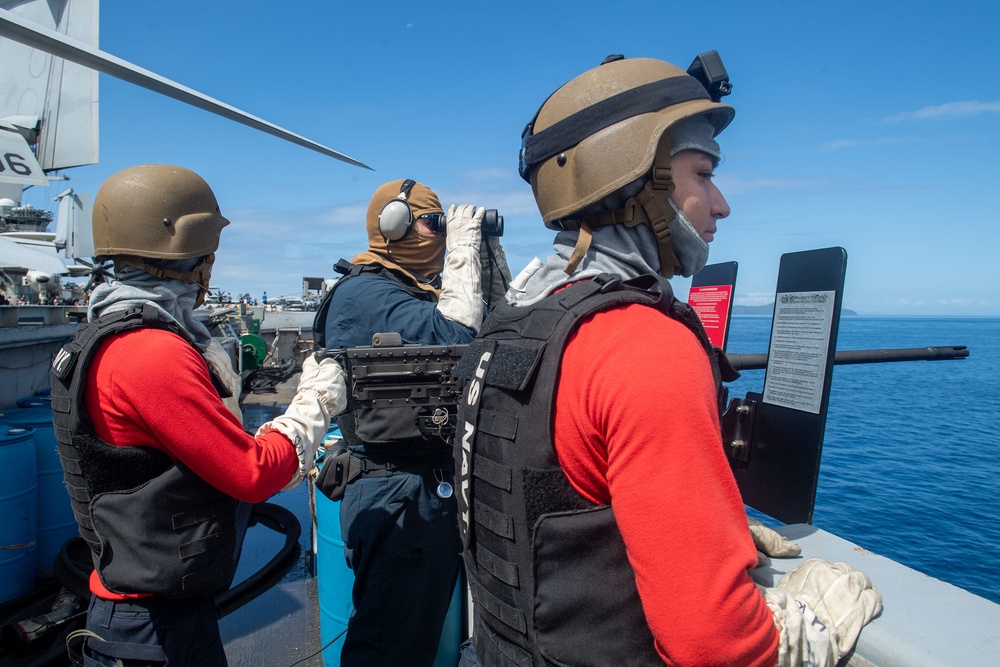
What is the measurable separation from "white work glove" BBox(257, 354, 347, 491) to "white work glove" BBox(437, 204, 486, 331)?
28.7 inches

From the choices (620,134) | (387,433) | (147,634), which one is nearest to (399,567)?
(387,433)

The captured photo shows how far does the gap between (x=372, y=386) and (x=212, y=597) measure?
3.15ft

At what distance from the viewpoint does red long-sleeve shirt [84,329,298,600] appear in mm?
1885

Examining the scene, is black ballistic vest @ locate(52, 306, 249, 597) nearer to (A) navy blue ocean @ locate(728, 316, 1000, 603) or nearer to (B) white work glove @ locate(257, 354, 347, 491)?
(B) white work glove @ locate(257, 354, 347, 491)

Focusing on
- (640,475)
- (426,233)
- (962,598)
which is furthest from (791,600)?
(426,233)

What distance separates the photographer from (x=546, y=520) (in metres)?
1.20

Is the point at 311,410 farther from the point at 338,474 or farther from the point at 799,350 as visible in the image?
the point at 799,350

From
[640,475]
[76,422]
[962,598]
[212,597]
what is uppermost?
[640,475]

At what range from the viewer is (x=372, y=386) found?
2.56 meters

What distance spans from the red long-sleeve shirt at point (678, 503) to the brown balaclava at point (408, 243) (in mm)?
2450

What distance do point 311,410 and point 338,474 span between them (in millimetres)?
628

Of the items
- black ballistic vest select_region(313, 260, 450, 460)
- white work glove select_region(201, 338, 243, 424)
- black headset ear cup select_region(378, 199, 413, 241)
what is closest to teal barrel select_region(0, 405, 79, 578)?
black ballistic vest select_region(313, 260, 450, 460)

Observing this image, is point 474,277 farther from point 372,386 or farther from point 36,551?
point 36,551

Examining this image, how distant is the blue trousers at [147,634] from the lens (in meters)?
2.05
